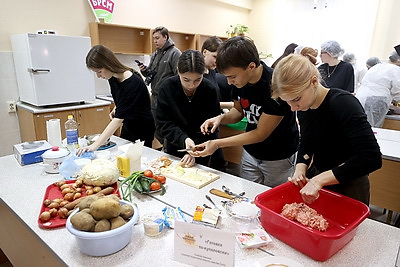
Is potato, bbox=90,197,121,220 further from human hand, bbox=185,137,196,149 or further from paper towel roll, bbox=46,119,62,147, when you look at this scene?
paper towel roll, bbox=46,119,62,147

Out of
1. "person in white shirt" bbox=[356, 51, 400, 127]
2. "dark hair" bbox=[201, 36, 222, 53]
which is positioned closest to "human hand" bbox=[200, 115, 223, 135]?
"dark hair" bbox=[201, 36, 222, 53]

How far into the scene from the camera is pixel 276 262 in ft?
2.68

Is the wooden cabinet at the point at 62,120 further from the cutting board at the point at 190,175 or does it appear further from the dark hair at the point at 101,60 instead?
the cutting board at the point at 190,175

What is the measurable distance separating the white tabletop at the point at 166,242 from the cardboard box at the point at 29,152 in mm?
268

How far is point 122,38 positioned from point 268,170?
315 centimetres

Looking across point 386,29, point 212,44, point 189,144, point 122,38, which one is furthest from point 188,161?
point 386,29

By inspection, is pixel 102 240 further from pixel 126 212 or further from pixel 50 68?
pixel 50 68

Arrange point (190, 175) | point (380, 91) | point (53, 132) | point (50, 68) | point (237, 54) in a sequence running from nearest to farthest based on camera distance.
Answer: point (237, 54), point (190, 175), point (53, 132), point (50, 68), point (380, 91)

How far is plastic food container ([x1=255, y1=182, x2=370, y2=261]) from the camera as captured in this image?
0.83 m

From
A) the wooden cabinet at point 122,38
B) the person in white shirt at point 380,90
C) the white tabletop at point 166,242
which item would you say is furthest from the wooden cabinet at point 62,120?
the person in white shirt at point 380,90

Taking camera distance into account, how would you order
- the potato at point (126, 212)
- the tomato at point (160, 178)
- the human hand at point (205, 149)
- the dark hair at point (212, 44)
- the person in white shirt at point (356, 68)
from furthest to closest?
the person in white shirt at point (356, 68), the dark hair at point (212, 44), the human hand at point (205, 149), the tomato at point (160, 178), the potato at point (126, 212)

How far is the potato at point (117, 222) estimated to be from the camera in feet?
2.80

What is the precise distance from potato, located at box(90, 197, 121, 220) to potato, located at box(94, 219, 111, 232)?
0.5 inches

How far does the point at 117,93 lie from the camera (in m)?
1.94
